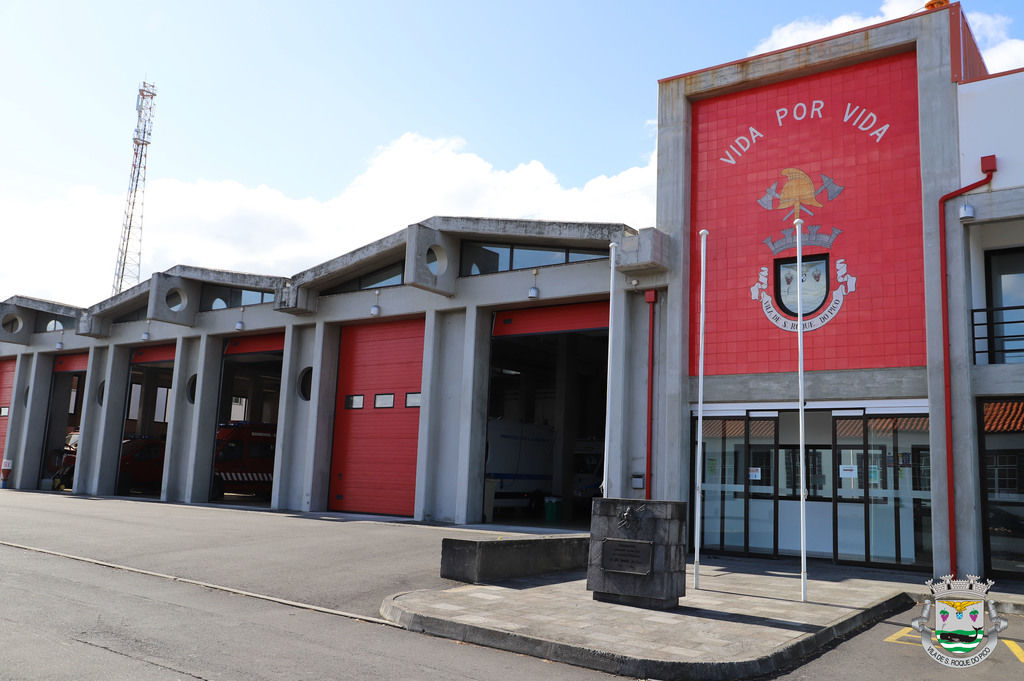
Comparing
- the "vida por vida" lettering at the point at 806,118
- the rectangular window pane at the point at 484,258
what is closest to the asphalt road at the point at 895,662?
the "vida por vida" lettering at the point at 806,118

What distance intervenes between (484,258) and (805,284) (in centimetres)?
833

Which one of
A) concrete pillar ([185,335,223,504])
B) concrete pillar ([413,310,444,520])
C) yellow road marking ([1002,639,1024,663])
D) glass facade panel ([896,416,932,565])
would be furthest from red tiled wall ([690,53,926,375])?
concrete pillar ([185,335,223,504])

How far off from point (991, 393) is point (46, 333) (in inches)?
1337

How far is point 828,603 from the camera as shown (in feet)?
33.4

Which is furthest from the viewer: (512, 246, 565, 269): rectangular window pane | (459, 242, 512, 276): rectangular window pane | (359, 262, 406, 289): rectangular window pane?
(359, 262, 406, 289): rectangular window pane

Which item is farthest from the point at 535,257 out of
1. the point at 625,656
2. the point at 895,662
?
the point at 625,656

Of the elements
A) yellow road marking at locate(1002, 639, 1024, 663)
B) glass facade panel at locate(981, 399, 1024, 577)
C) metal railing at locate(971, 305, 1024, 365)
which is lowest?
yellow road marking at locate(1002, 639, 1024, 663)

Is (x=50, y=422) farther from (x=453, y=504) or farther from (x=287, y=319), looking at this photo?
(x=453, y=504)

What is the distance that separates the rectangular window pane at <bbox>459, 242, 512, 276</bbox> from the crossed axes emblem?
6704mm

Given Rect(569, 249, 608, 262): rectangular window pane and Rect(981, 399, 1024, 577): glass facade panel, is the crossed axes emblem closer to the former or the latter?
Rect(569, 249, 608, 262): rectangular window pane

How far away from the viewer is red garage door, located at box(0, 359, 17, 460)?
34.1m

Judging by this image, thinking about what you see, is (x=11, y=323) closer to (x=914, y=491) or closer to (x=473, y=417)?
(x=473, y=417)

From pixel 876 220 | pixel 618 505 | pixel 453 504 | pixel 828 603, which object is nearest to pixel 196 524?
pixel 453 504

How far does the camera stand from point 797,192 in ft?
52.2
